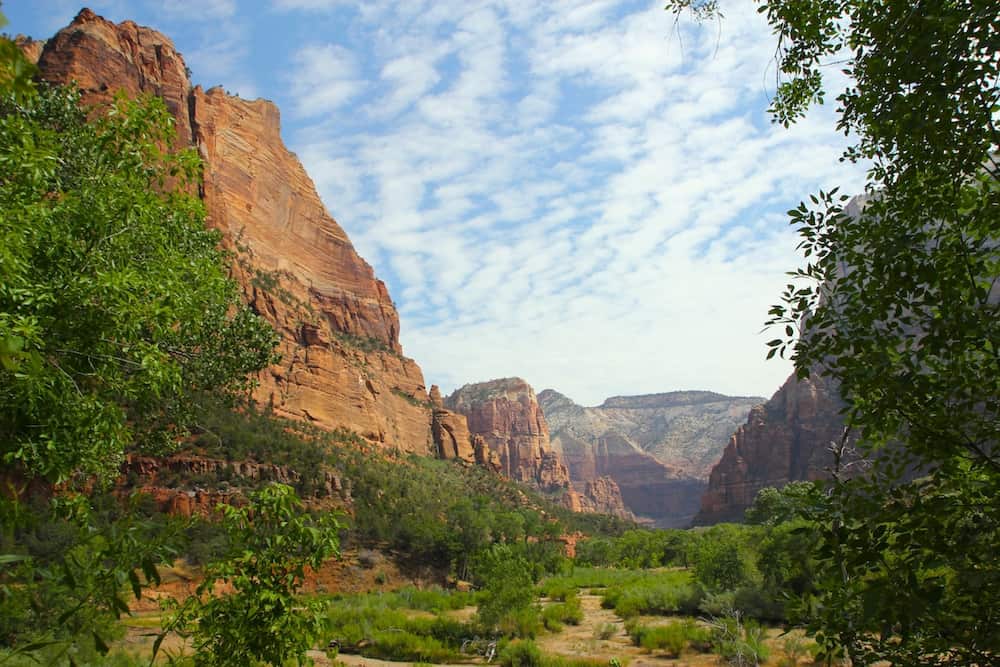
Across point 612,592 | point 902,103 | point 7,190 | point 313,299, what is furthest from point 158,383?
point 313,299

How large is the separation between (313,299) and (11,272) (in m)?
87.1

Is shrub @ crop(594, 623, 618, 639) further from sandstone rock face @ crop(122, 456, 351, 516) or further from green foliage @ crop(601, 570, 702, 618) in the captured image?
sandstone rock face @ crop(122, 456, 351, 516)

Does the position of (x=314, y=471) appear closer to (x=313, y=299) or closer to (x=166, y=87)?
(x=313, y=299)

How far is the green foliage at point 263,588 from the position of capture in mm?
4684

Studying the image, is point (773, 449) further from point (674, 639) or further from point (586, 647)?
point (586, 647)

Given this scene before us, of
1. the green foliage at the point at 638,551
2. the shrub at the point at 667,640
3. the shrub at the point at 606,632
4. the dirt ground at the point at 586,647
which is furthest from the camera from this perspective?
the green foliage at the point at 638,551

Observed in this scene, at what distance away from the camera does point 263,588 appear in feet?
15.4

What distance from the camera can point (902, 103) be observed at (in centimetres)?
273

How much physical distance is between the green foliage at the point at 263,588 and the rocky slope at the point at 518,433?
6307 inches

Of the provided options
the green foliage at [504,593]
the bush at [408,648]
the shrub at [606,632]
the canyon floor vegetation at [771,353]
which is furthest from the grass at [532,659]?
the canyon floor vegetation at [771,353]

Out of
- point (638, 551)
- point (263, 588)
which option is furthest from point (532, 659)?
point (638, 551)

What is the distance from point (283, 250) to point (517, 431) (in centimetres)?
10356

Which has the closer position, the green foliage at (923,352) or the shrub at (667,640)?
the green foliage at (923,352)

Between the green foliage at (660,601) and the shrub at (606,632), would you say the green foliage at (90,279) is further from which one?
the green foliage at (660,601)
